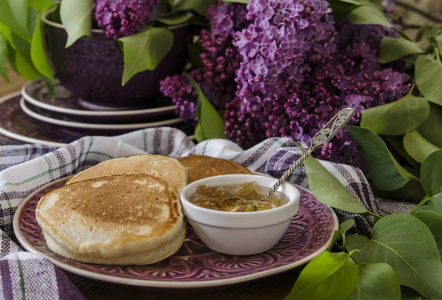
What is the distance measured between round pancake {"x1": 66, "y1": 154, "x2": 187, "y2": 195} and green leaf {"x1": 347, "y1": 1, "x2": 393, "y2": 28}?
557 mm

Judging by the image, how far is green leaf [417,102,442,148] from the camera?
1257mm

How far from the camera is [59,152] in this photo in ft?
3.89

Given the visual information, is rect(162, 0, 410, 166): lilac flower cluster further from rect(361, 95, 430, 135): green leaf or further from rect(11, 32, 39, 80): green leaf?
rect(11, 32, 39, 80): green leaf

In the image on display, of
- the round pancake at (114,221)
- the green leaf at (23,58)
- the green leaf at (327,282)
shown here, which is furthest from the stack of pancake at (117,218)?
the green leaf at (23,58)

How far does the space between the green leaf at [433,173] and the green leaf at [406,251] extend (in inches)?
5.6

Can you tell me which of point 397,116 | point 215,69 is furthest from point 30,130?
point 397,116

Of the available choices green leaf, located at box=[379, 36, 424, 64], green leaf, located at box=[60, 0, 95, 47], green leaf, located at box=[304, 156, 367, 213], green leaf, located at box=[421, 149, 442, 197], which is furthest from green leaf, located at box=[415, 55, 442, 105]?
green leaf, located at box=[60, 0, 95, 47]

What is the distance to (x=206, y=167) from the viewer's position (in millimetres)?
1094

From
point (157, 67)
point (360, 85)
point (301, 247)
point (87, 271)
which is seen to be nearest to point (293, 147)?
point (360, 85)

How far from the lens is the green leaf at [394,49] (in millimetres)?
1292

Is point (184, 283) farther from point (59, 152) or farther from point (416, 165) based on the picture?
point (416, 165)

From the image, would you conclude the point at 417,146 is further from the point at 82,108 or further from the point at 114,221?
the point at 82,108

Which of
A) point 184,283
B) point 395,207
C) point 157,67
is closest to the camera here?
point 184,283

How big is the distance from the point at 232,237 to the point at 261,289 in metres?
0.09
